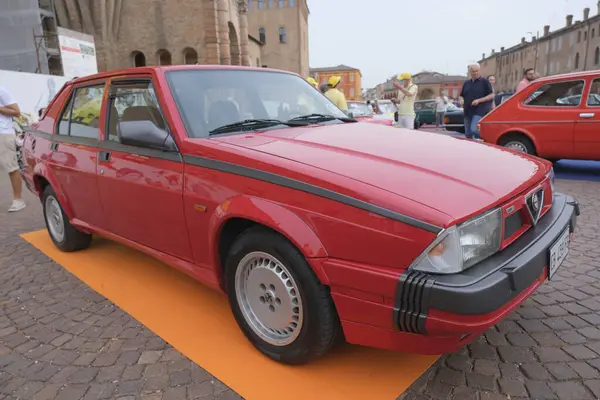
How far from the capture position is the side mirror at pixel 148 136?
2684 mm

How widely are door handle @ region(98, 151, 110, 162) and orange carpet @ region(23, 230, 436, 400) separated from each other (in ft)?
3.48

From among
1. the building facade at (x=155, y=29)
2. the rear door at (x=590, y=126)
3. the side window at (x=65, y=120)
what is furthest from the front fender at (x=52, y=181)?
the building facade at (x=155, y=29)

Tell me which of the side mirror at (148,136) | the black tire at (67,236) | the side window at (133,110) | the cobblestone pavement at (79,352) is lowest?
the cobblestone pavement at (79,352)

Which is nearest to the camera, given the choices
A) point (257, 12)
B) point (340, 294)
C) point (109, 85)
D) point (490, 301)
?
point (490, 301)

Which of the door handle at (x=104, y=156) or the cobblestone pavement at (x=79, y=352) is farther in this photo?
the door handle at (x=104, y=156)

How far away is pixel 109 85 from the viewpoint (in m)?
3.42

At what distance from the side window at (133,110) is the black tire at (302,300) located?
94cm

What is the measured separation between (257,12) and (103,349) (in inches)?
2533

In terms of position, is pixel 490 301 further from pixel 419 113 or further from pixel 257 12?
pixel 257 12

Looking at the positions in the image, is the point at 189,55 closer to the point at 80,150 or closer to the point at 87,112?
the point at 87,112

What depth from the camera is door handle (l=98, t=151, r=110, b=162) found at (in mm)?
3239

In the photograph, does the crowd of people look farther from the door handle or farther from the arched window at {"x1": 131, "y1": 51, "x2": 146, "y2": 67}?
the arched window at {"x1": 131, "y1": 51, "x2": 146, "y2": 67}

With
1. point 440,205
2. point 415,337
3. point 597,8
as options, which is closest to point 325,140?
point 440,205

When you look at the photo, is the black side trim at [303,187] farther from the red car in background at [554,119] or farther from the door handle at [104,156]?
the red car in background at [554,119]
